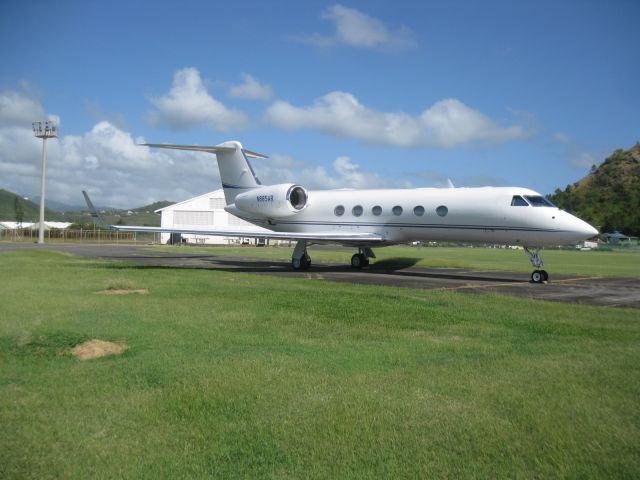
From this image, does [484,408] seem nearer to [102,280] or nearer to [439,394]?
[439,394]

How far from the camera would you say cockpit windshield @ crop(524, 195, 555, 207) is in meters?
18.1

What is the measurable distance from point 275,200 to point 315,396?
19061mm

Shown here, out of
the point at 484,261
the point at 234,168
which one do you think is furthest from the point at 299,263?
the point at 484,261

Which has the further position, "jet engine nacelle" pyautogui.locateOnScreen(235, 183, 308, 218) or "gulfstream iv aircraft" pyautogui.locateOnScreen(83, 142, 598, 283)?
"jet engine nacelle" pyautogui.locateOnScreen(235, 183, 308, 218)

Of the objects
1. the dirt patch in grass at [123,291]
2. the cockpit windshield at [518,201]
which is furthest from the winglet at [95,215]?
the cockpit windshield at [518,201]

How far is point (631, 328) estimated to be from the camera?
867 cm

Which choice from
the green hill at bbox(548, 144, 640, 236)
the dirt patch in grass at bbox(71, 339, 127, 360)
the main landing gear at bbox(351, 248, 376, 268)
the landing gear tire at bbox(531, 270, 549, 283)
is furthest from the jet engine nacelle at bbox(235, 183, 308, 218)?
the green hill at bbox(548, 144, 640, 236)

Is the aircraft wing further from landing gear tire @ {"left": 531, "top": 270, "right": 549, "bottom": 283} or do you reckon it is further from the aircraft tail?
landing gear tire @ {"left": 531, "top": 270, "right": 549, "bottom": 283}

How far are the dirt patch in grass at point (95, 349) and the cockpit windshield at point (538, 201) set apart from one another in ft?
48.6

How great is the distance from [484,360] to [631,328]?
3.72 metres

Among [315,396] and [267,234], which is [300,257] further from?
[315,396]

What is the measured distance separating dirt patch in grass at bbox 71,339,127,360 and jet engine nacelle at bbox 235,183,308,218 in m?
17.2

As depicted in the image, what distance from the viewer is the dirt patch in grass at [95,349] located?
20.9 feet

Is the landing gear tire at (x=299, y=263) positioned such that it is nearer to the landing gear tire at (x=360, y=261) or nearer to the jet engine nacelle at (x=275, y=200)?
the landing gear tire at (x=360, y=261)
